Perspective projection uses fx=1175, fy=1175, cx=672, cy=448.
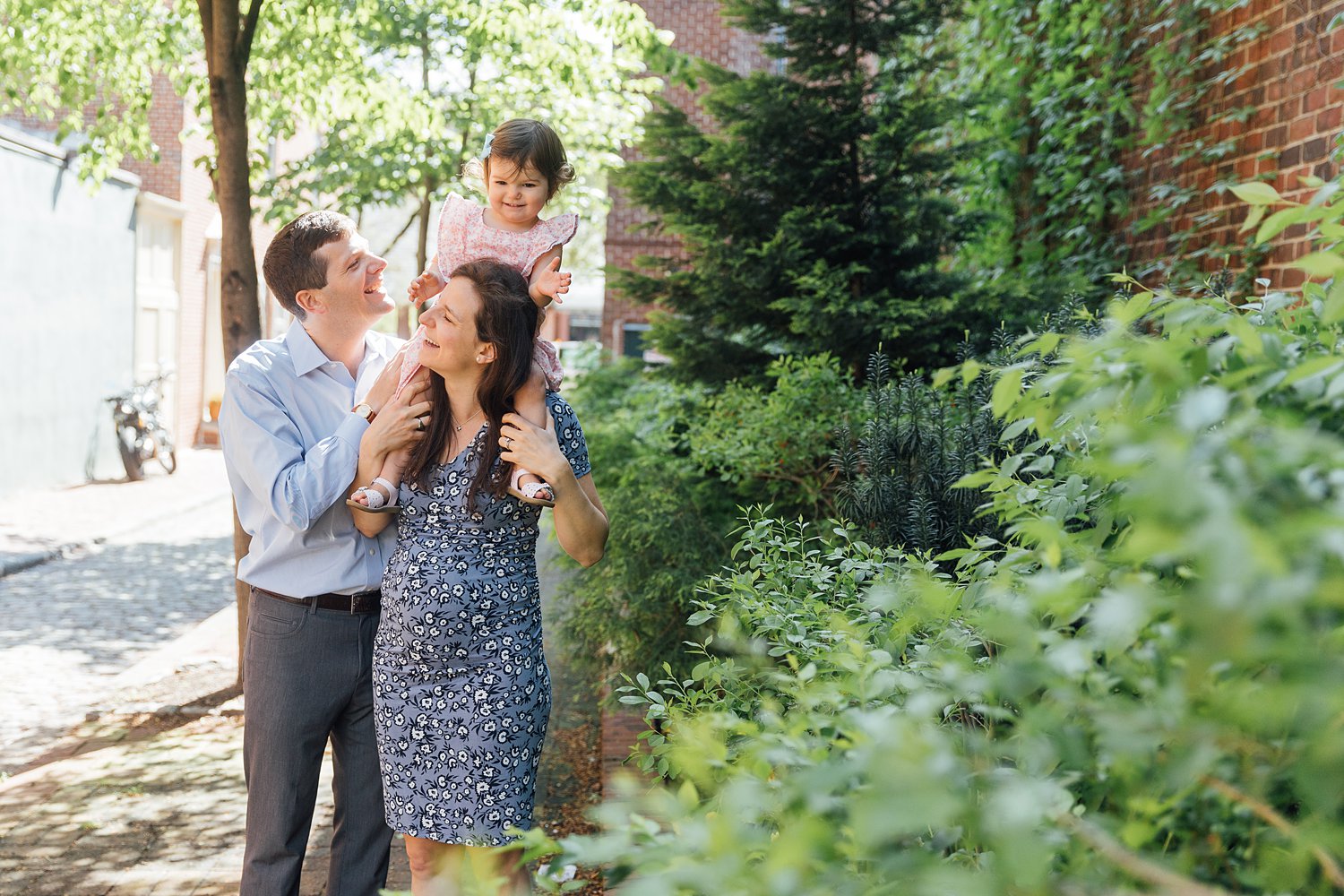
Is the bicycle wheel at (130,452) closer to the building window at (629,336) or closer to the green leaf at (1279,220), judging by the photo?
the building window at (629,336)

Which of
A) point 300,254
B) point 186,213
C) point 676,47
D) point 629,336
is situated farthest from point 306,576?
point 186,213

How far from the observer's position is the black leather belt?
310cm

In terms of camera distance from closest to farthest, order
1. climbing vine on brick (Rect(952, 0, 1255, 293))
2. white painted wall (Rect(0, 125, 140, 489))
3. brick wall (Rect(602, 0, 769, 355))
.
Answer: climbing vine on brick (Rect(952, 0, 1255, 293)) < white painted wall (Rect(0, 125, 140, 489)) < brick wall (Rect(602, 0, 769, 355))

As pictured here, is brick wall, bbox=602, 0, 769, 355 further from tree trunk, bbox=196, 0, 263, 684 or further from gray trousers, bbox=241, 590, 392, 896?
gray trousers, bbox=241, 590, 392, 896

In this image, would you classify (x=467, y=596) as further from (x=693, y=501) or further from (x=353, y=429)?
(x=693, y=501)

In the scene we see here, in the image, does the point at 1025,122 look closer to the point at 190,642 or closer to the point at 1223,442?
the point at 190,642

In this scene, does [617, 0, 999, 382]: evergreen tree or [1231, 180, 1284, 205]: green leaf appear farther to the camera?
[617, 0, 999, 382]: evergreen tree

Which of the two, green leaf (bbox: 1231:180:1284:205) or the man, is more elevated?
green leaf (bbox: 1231:180:1284:205)

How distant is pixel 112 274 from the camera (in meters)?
17.3

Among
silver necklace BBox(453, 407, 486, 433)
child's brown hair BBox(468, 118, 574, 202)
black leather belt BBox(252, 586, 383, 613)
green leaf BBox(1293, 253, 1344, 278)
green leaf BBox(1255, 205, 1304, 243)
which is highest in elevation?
child's brown hair BBox(468, 118, 574, 202)

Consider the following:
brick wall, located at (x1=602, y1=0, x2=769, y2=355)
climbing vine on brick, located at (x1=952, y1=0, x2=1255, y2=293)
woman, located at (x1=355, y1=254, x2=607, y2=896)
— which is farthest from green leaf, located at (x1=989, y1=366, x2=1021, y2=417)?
brick wall, located at (x1=602, y1=0, x2=769, y2=355)

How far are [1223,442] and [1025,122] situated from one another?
681 centimetres

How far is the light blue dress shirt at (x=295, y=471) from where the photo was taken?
116 inches

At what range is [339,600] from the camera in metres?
3.12
